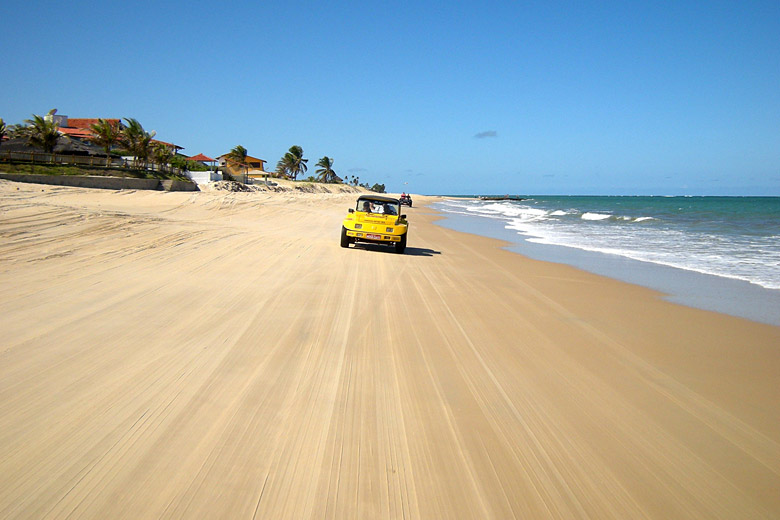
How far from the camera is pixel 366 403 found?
400cm

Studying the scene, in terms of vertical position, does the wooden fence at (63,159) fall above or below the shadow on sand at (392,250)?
above

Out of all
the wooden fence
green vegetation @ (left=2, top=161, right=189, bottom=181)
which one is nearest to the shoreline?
green vegetation @ (left=2, top=161, right=189, bottom=181)

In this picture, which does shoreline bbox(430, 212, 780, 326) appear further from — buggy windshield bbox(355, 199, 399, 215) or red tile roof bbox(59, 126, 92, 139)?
red tile roof bbox(59, 126, 92, 139)

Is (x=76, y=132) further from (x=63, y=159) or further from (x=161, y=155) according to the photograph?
(x=63, y=159)

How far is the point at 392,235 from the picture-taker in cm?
1411

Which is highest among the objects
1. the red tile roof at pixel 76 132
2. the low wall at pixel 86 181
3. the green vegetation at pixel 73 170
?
the red tile roof at pixel 76 132

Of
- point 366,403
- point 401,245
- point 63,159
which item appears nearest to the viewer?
point 366,403

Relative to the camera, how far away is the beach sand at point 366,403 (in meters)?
2.81

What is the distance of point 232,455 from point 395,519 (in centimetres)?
114

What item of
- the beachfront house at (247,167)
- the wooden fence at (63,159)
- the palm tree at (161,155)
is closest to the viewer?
the wooden fence at (63,159)

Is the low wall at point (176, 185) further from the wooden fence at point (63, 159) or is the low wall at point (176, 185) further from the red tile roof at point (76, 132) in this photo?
the red tile roof at point (76, 132)

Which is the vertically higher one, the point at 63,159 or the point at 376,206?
the point at 63,159

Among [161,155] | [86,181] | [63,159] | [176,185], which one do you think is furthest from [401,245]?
[161,155]

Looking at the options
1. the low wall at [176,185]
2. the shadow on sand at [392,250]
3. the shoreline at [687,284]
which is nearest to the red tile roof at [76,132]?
the low wall at [176,185]
